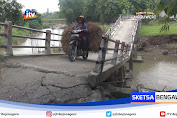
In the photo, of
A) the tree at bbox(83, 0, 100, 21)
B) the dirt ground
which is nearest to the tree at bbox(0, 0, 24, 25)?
the dirt ground

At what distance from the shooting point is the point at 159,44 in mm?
19406

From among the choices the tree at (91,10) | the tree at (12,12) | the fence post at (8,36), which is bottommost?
the fence post at (8,36)

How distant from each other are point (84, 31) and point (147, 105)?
3416 millimetres

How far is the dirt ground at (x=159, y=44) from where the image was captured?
17.9 metres

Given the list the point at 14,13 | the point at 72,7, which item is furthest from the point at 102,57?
the point at 72,7

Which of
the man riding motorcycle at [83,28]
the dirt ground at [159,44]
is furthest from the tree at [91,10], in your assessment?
the man riding motorcycle at [83,28]

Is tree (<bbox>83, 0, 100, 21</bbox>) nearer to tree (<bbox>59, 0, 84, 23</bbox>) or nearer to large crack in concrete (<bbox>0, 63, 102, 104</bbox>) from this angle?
tree (<bbox>59, 0, 84, 23</bbox>)

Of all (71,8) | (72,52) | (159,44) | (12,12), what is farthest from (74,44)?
(71,8)

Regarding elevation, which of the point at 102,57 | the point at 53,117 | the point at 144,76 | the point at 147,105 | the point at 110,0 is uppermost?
the point at 110,0

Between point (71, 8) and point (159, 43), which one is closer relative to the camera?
point (159, 43)

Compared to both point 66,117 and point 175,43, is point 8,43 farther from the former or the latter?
point 175,43

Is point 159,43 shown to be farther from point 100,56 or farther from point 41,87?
point 41,87

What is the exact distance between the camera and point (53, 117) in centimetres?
235

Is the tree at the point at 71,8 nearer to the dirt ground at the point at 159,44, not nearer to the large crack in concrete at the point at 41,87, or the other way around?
the dirt ground at the point at 159,44
